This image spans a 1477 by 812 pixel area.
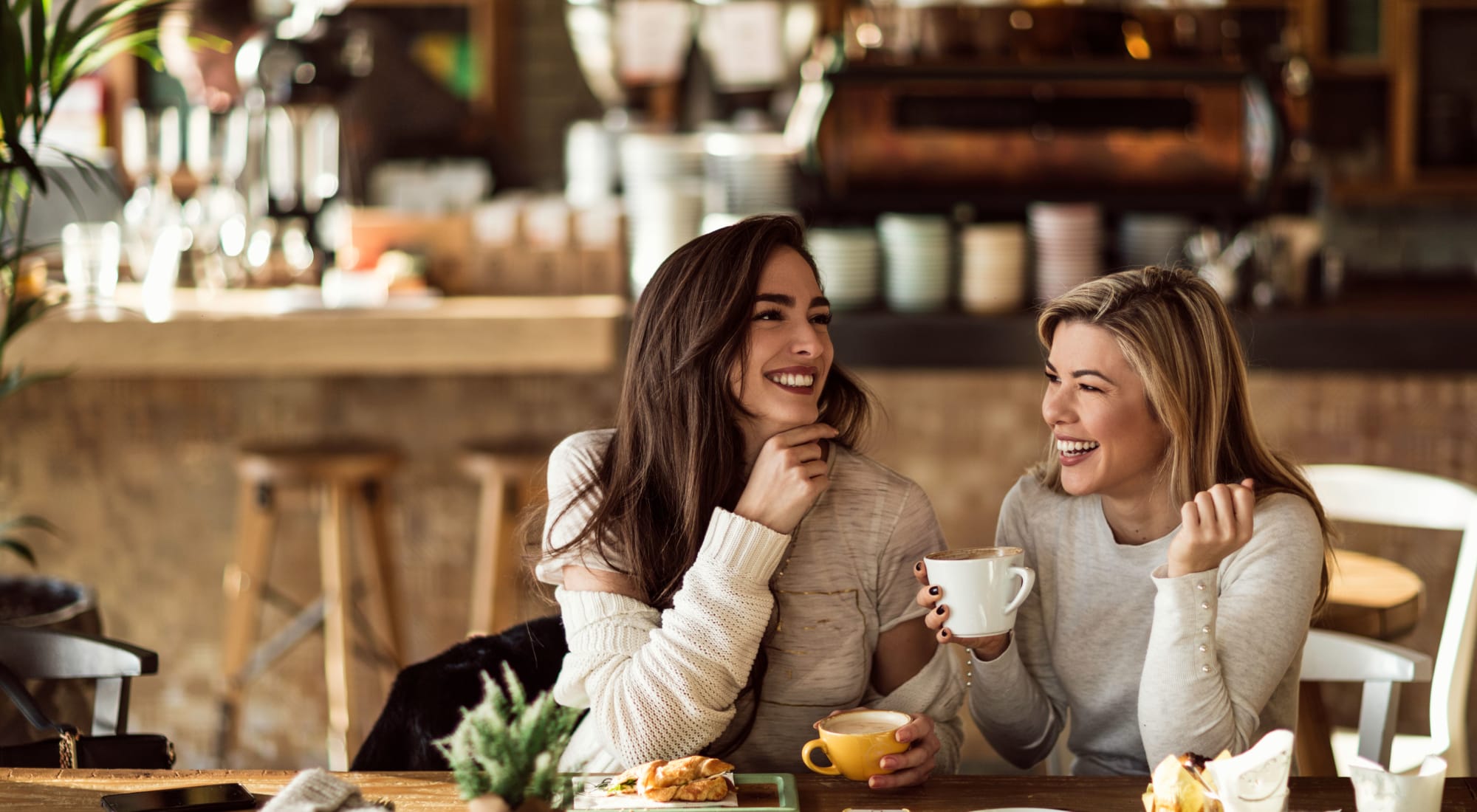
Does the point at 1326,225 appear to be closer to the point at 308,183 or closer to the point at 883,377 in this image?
the point at 883,377

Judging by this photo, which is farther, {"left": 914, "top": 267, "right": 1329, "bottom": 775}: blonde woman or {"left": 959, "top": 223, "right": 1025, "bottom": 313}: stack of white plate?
{"left": 959, "top": 223, "right": 1025, "bottom": 313}: stack of white plate

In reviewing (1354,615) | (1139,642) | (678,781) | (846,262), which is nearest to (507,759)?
(678,781)

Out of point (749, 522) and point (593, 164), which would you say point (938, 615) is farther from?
point (593, 164)

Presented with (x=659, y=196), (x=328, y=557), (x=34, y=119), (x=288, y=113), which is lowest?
(x=328, y=557)

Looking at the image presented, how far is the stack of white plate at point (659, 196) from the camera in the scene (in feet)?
11.9

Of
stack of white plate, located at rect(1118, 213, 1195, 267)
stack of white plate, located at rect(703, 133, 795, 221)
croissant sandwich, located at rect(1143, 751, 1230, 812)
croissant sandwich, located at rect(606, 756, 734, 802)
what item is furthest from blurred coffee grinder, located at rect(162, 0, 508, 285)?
croissant sandwich, located at rect(1143, 751, 1230, 812)

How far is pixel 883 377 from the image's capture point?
3.58m

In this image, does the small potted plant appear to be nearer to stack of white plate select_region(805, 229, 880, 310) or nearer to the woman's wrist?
the woman's wrist

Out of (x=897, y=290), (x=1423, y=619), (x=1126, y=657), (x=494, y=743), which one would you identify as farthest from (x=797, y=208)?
(x=494, y=743)

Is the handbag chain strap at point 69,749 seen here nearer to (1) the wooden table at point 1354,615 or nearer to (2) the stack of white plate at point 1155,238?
(1) the wooden table at point 1354,615

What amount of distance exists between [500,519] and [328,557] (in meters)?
0.42

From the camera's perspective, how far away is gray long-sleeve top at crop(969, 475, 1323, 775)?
61.2 inches

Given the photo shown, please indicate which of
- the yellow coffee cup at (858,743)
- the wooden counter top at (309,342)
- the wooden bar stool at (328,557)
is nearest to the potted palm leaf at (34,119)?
the wooden counter top at (309,342)

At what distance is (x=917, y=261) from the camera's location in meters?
3.46
